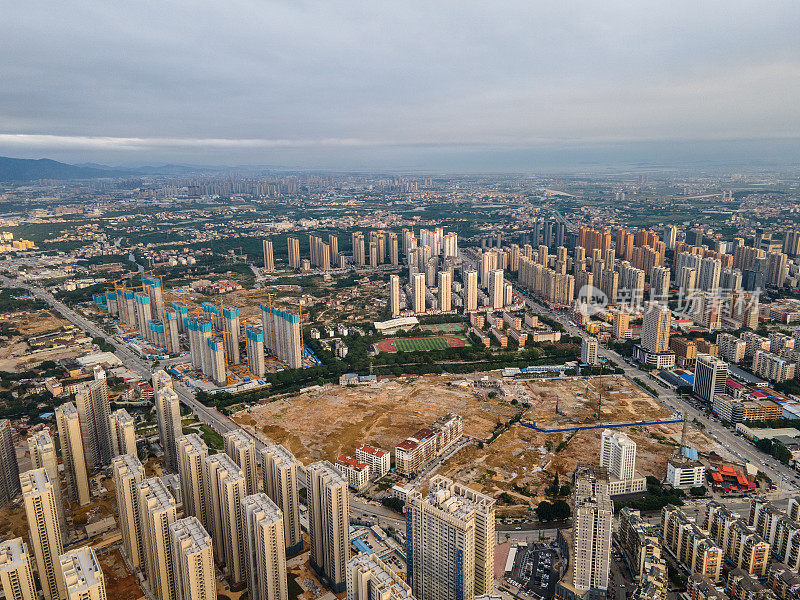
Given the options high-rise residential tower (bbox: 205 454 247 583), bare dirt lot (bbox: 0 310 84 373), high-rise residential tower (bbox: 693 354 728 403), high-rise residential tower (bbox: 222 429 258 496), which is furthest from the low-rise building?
bare dirt lot (bbox: 0 310 84 373)

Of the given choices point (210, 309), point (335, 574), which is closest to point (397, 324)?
point (210, 309)

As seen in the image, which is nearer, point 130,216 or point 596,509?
point 596,509

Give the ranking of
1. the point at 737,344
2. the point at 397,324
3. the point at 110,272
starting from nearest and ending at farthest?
the point at 737,344, the point at 397,324, the point at 110,272

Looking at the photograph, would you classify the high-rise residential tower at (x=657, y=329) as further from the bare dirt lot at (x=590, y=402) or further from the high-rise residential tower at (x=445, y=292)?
the high-rise residential tower at (x=445, y=292)

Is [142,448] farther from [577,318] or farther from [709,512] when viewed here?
[577,318]

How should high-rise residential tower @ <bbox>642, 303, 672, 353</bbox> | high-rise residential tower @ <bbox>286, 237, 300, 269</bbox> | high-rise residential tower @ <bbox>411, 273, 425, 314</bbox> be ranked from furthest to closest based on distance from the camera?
high-rise residential tower @ <bbox>286, 237, 300, 269</bbox>, high-rise residential tower @ <bbox>411, 273, 425, 314</bbox>, high-rise residential tower @ <bbox>642, 303, 672, 353</bbox>

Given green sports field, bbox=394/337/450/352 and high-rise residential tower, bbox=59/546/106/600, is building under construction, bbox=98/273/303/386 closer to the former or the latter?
green sports field, bbox=394/337/450/352
